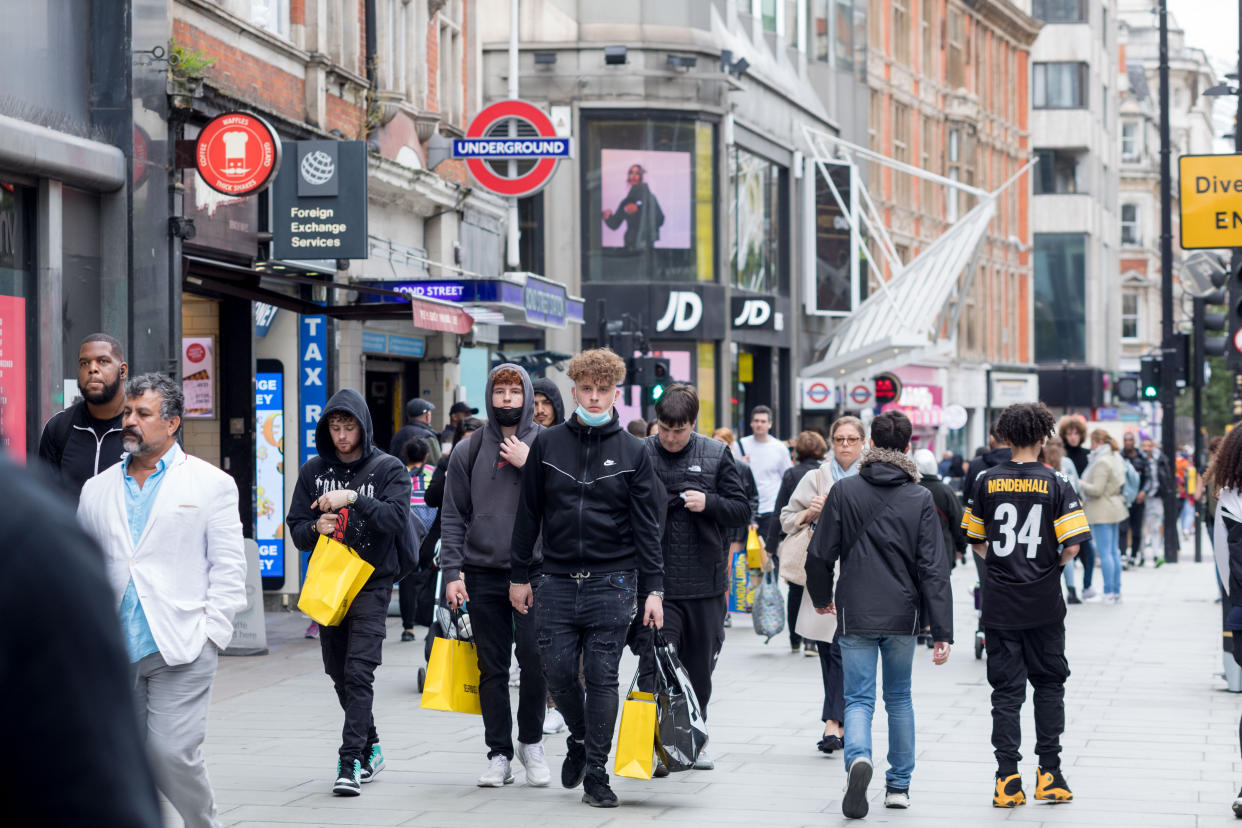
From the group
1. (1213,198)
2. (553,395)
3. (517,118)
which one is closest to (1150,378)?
(517,118)

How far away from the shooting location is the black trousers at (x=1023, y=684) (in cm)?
848

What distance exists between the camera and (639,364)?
1016 inches

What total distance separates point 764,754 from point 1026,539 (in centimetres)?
222

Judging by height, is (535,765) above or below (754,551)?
below

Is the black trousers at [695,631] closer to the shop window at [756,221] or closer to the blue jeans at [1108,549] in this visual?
the blue jeans at [1108,549]

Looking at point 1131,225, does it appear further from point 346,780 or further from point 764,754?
point 346,780

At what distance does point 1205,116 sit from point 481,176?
4170 inches

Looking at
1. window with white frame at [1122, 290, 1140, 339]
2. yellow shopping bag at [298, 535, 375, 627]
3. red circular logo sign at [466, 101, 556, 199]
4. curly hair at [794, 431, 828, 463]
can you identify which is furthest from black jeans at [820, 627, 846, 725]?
window with white frame at [1122, 290, 1140, 339]

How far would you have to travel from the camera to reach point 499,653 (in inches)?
349

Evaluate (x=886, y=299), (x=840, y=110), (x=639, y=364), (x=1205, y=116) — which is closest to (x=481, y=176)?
(x=639, y=364)

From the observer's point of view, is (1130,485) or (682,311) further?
(682,311)

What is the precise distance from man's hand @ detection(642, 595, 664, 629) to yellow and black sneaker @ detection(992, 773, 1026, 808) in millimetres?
1695

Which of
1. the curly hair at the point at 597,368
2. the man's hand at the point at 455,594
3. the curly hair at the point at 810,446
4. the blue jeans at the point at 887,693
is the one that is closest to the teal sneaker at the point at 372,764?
the man's hand at the point at 455,594

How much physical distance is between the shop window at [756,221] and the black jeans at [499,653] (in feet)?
90.6
